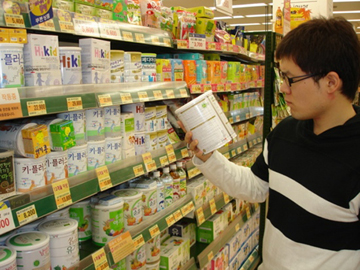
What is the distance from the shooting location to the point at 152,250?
213cm

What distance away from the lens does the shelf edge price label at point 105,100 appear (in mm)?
1558

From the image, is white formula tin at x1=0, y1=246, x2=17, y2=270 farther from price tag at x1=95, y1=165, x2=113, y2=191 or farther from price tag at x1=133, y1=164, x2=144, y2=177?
price tag at x1=133, y1=164, x2=144, y2=177

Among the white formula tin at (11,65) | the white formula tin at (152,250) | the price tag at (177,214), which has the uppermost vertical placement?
the white formula tin at (11,65)

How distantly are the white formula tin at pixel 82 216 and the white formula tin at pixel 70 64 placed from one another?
603 mm

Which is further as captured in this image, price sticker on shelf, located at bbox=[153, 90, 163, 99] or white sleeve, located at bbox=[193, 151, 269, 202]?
price sticker on shelf, located at bbox=[153, 90, 163, 99]

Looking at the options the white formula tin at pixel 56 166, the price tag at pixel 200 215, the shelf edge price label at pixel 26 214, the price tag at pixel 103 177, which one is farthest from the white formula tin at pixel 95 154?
the price tag at pixel 200 215

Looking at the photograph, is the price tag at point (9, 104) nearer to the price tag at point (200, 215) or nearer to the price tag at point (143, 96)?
the price tag at point (143, 96)

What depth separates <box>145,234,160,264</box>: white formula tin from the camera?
2.11 meters

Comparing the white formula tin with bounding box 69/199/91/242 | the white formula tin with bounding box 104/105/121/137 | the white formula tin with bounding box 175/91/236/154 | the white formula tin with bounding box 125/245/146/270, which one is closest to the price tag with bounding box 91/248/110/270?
the white formula tin with bounding box 69/199/91/242

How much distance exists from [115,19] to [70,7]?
1.02 feet

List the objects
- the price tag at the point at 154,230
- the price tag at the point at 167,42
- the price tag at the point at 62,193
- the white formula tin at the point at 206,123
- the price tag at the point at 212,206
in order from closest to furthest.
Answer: the price tag at the point at 62,193 < the white formula tin at the point at 206,123 < the price tag at the point at 154,230 < the price tag at the point at 167,42 < the price tag at the point at 212,206

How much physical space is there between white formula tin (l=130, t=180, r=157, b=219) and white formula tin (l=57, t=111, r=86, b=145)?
1.78 feet

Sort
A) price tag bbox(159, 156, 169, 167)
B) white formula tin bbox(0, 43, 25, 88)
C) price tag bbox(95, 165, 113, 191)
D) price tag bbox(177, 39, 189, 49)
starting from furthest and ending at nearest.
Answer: price tag bbox(177, 39, 189, 49) → price tag bbox(159, 156, 169, 167) → price tag bbox(95, 165, 113, 191) → white formula tin bbox(0, 43, 25, 88)

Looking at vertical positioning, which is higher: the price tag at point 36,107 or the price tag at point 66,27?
the price tag at point 66,27
